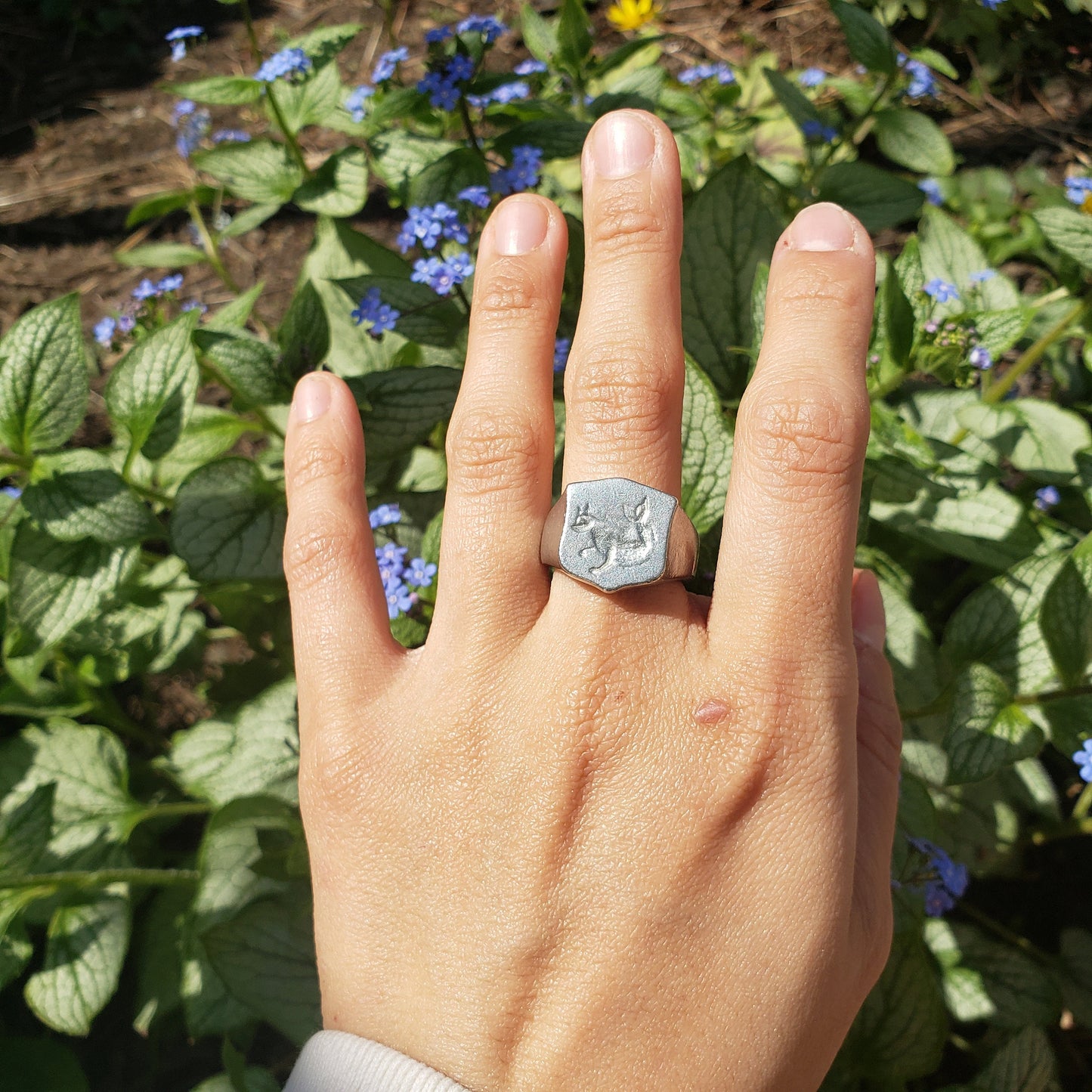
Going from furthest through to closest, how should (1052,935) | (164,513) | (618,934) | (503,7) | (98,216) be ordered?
1. (503,7)
2. (98,216)
3. (164,513)
4. (1052,935)
5. (618,934)

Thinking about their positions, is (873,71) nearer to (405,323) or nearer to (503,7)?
(405,323)

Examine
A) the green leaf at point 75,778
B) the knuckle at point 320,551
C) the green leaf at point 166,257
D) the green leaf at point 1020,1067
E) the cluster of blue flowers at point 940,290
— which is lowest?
the green leaf at point 1020,1067

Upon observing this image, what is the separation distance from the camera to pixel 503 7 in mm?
5402

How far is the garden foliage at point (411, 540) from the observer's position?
7.82 feet

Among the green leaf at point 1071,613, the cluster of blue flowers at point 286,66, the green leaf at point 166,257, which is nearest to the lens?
the green leaf at point 1071,613

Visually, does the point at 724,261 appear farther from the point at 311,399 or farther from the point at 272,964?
the point at 272,964

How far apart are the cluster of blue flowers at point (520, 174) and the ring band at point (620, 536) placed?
49.6 inches

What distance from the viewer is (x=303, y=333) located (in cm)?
248

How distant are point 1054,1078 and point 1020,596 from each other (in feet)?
5.65

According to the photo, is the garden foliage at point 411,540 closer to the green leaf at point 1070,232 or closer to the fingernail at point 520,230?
the green leaf at point 1070,232

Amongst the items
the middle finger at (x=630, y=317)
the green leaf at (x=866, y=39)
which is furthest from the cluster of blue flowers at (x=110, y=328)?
the green leaf at (x=866, y=39)

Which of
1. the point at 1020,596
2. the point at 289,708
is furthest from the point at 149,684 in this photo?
the point at 1020,596

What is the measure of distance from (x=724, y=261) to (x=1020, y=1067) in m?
2.42

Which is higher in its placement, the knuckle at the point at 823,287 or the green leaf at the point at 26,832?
the knuckle at the point at 823,287
